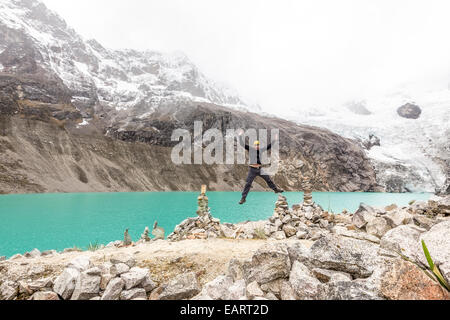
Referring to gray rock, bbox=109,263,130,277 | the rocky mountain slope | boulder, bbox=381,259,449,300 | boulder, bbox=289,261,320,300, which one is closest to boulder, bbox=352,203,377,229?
boulder, bbox=381,259,449,300

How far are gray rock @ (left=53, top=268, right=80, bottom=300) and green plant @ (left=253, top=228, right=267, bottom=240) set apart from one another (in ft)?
21.6

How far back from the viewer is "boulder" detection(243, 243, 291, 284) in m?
4.52

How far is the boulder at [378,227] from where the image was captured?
7.28m

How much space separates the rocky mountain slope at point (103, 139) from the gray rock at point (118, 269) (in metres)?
92.9

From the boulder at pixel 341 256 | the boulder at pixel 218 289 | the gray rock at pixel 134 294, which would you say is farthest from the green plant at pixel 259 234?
the gray rock at pixel 134 294

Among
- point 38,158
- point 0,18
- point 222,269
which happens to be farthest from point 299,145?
point 0,18

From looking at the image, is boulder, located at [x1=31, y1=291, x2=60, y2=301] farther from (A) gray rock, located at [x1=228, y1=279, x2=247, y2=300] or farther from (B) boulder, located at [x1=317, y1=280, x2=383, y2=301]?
(B) boulder, located at [x1=317, y1=280, x2=383, y2=301]

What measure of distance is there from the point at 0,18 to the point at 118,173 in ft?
503

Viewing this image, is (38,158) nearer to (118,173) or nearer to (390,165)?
(118,173)

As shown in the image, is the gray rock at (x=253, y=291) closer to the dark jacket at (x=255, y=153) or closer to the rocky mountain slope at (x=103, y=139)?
the dark jacket at (x=255, y=153)

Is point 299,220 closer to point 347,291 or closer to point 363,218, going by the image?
point 363,218

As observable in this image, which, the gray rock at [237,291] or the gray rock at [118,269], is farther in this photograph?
the gray rock at [118,269]

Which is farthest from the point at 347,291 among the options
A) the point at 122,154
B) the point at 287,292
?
the point at 122,154

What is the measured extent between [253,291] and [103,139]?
5126 inches
